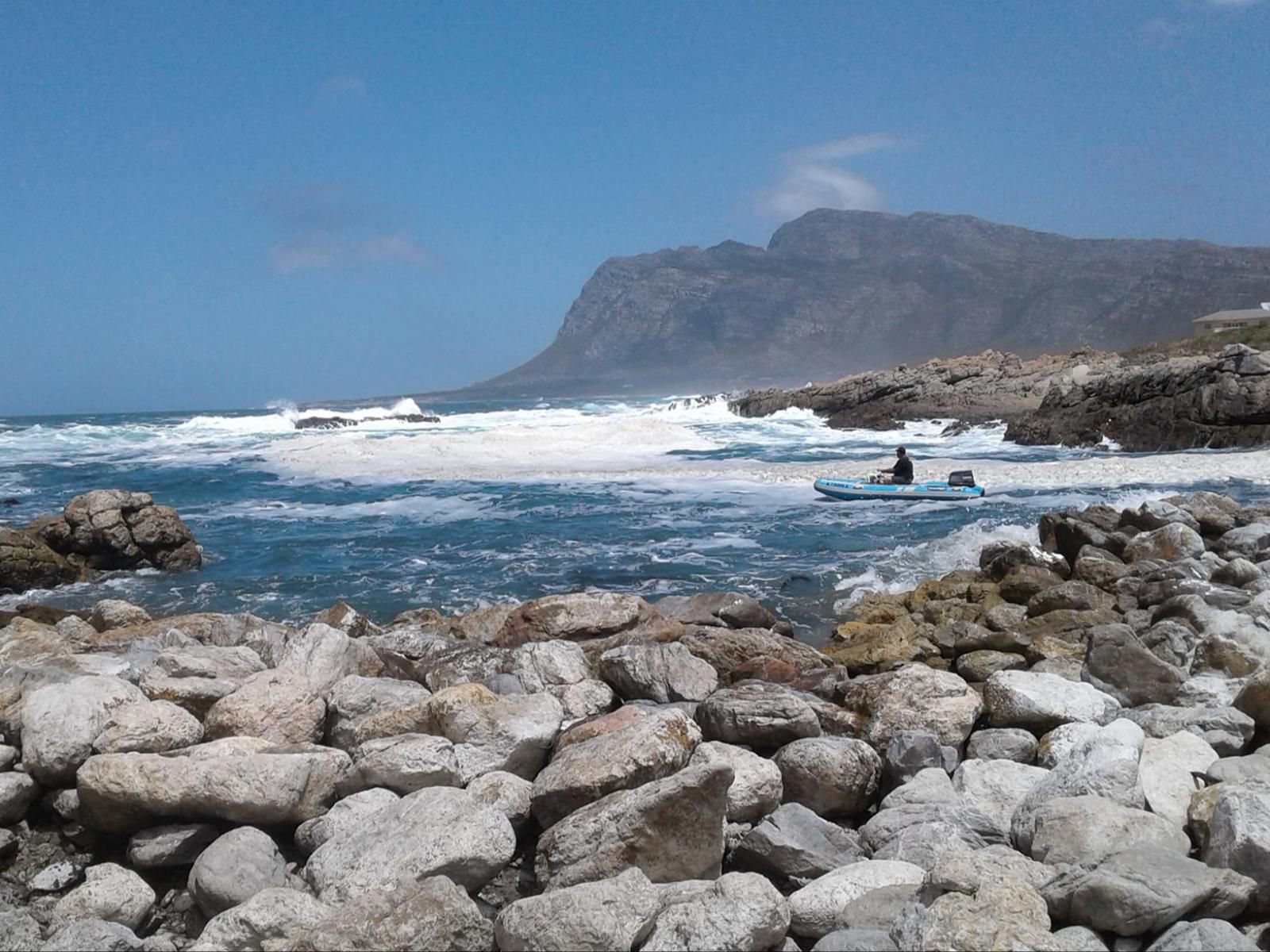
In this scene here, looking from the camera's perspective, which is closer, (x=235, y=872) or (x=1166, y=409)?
(x=235, y=872)

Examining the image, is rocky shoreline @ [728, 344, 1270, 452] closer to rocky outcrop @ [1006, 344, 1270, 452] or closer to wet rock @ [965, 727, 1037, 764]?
rocky outcrop @ [1006, 344, 1270, 452]

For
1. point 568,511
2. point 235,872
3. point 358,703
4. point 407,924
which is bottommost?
point 568,511

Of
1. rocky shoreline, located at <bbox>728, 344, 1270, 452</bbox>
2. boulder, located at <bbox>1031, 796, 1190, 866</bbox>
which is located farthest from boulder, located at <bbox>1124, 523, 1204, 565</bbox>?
rocky shoreline, located at <bbox>728, 344, 1270, 452</bbox>

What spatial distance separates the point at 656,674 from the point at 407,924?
3179 millimetres

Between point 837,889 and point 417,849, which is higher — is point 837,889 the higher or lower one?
the lower one

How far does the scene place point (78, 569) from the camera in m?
14.2

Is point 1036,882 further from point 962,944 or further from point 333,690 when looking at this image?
point 333,690

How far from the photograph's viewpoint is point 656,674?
20.8ft

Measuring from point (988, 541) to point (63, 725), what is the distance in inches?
472

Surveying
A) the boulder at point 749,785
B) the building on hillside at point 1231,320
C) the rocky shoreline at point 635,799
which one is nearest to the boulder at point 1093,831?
the rocky shoreline at point 635,799

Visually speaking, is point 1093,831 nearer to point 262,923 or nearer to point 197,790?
point 262,923

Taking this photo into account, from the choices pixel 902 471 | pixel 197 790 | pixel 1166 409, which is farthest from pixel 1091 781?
pixel 1166 409

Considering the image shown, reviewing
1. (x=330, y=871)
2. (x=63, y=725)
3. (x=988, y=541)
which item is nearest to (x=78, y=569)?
(x=63, y=725)

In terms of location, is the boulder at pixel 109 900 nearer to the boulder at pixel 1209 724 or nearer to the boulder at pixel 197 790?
the boulder at pixel 197 790
